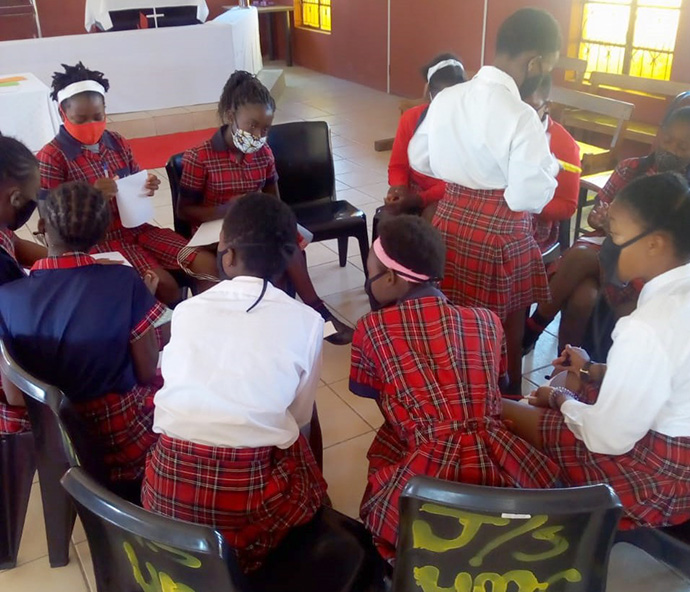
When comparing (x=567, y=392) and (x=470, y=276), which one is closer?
(x=567, y=392)

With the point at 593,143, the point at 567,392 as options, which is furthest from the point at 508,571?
the point at 593,143

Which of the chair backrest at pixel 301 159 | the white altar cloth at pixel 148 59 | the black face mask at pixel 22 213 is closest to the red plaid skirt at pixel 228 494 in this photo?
the black face mask at pixel 22 213

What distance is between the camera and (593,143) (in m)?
5.23

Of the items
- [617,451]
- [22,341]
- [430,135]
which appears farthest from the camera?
[430,135]

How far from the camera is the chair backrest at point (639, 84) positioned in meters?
4.48

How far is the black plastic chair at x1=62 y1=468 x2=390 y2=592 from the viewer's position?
37.4 inches

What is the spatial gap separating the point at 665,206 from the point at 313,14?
9.29 metres

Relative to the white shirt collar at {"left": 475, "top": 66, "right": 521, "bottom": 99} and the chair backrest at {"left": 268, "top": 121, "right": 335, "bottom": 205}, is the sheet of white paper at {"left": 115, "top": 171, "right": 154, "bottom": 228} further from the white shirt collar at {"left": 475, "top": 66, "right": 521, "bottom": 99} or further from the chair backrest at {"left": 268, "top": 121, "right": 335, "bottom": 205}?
the white shirt collar at {"left": 475, "top": 66, "right": 521, "bottom": 99}

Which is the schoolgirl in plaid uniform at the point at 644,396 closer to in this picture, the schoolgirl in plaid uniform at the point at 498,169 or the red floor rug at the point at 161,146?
the schoolgirl in plaid uniform at the point at 498,169

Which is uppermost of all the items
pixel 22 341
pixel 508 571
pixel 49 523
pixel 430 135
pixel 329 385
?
pixel 430 135

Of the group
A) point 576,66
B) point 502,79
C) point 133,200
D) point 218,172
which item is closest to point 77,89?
point 133,200

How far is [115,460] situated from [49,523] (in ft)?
1.02

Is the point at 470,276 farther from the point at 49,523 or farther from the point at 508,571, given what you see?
the point at 49,523

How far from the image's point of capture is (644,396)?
1.28 meters
